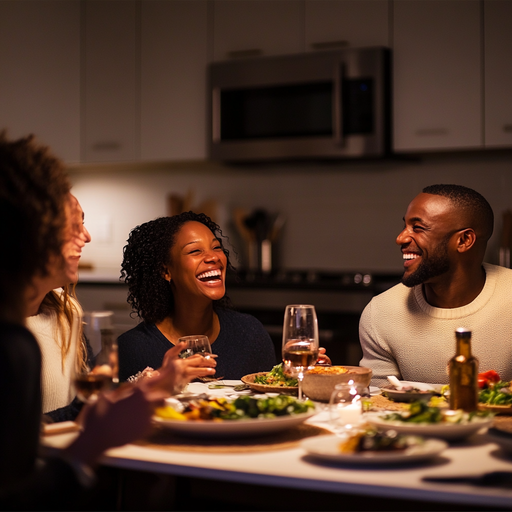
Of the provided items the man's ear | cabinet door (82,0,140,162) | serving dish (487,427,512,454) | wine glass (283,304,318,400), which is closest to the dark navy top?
wine glass (283,304,318,400)

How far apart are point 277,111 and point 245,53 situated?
387 millimetres

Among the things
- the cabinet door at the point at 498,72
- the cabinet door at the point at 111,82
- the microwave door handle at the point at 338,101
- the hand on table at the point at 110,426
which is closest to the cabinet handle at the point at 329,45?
the microwave door handle at the point at 338,101

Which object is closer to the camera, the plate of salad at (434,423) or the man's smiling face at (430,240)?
the plate of salad at (434,423)

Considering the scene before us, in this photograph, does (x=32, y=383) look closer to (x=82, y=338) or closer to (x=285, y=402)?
(x=285, y=402)

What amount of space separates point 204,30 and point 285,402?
123 inches

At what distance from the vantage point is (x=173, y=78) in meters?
4.05

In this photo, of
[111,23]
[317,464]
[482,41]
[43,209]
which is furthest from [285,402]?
[111,23]

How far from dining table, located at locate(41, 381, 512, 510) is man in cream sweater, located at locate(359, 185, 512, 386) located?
82 centimetres

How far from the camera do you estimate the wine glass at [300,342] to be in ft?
5.05

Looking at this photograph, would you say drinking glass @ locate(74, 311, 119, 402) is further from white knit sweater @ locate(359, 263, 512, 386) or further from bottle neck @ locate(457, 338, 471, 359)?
white knit sweater @ locate(359, 263, 512, 386)

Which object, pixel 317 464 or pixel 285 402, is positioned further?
pixel 285 402

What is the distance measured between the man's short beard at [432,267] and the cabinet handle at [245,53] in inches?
80.2

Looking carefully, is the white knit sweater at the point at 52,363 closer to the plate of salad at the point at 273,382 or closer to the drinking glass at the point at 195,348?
the drinking glass at the point at 195,348

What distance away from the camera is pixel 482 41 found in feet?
11.1
